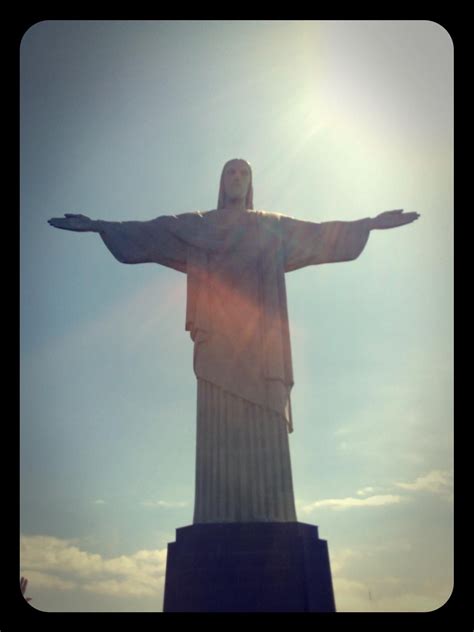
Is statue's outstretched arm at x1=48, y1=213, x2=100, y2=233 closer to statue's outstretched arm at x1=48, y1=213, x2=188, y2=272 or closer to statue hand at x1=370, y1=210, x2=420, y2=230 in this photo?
statue's outstretched arm at x1=48, y1=213, x2=188, y2=272

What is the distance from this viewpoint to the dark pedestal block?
7.11m

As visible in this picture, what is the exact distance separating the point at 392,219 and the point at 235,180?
8.69 ft

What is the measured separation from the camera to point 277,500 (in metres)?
8.25

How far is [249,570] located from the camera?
7242 millimetres

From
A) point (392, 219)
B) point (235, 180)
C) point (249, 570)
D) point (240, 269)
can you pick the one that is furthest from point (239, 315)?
point (249, 570)

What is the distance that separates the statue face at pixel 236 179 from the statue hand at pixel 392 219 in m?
2.23

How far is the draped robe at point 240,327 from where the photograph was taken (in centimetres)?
835

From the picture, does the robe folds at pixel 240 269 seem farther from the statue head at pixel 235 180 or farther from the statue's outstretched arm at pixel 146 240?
the statue head at pixel 235 180

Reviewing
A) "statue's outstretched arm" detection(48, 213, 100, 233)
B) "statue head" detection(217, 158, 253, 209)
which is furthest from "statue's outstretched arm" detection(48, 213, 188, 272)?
Result: "statue head" detection(217, 158, 253, 209)

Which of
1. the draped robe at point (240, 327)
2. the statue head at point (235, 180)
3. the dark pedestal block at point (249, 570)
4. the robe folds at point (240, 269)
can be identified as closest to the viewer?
the dark pedestal block at point (249, 570)

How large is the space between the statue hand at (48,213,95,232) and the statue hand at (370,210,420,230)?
4573mm

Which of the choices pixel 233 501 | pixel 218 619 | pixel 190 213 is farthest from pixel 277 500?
pixel 190 213

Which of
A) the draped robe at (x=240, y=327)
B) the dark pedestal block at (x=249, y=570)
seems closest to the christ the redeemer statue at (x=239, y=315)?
the draped robe at (x=240, y=327)

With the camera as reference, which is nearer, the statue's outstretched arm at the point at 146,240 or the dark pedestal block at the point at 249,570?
the dark pedestal block at the point at 249,570
